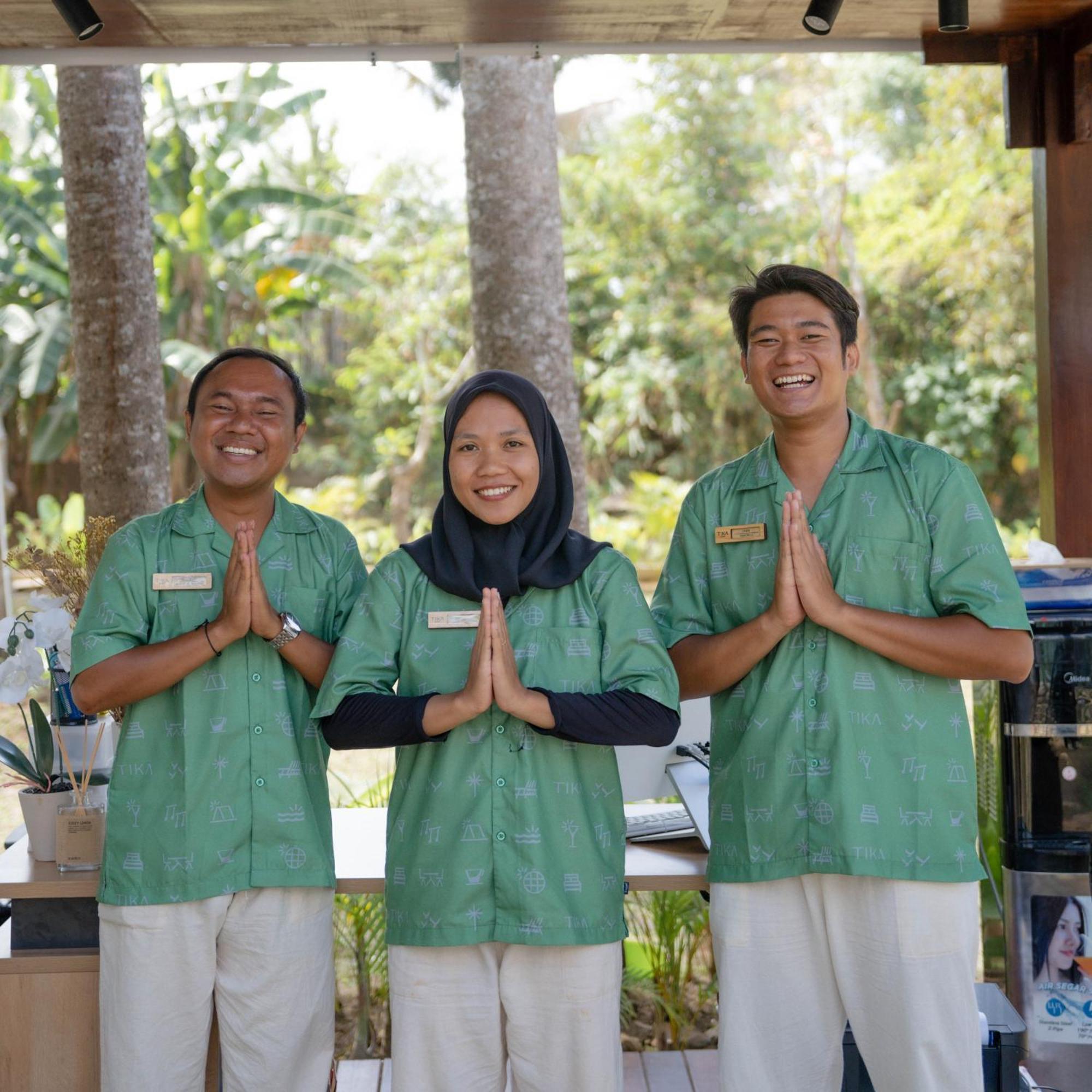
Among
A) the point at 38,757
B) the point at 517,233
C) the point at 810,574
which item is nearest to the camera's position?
the point at 810,574

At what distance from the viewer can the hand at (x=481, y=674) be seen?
243 centimetres

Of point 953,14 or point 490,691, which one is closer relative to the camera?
point 490,691

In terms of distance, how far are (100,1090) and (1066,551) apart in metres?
3.29

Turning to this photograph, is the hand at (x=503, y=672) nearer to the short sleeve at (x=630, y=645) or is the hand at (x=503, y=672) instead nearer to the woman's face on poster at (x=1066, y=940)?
the short sleeve at (x=630, y=645)

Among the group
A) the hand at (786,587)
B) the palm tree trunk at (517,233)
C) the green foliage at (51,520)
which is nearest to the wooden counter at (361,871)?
the hand at (786,587)

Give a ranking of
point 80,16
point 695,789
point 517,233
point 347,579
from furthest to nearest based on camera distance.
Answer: point 517,233, point 695,789, point 80,16, point 347,579

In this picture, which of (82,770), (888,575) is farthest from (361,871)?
(888,575)

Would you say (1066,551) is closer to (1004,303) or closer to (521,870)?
(521,870)

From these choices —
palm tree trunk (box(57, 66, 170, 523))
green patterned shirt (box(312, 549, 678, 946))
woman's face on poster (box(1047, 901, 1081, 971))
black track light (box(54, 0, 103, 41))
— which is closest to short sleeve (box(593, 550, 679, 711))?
green patterned shirt (box(312, 549, 678, 946))

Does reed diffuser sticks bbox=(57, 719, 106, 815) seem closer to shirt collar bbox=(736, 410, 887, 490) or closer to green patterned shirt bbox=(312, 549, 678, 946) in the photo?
green patterned shirt bbox=(312, 549, 678, 946)

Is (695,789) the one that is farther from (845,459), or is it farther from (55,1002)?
(55,1002)

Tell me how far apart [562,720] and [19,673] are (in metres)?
1.59

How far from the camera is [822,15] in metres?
3.27

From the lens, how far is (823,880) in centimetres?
263
